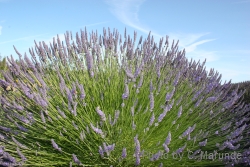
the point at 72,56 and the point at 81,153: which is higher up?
the point at 72,56

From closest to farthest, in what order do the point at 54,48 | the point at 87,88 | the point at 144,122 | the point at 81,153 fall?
the point at 81,153, the point at 144,122, the point at 87,88, the point at 54,48

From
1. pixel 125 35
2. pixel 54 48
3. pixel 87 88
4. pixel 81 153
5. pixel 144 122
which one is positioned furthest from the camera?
pixel 125 35

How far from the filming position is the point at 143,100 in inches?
132

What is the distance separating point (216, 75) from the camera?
3863 millimetres

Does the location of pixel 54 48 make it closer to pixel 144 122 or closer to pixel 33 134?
pixel 33 134

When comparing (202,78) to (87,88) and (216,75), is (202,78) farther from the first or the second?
(87,88)

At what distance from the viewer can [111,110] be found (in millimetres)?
3018

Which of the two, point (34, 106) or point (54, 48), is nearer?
point (34, 106)

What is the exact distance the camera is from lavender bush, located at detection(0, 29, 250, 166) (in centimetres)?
264

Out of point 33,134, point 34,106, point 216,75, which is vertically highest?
point 216,75

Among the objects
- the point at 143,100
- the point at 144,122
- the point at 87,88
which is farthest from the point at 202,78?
the point at 87,88

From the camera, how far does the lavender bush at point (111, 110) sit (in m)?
2.64

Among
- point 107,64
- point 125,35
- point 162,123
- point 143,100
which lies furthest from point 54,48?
point 162,123

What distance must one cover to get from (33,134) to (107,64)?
1.36 metres
